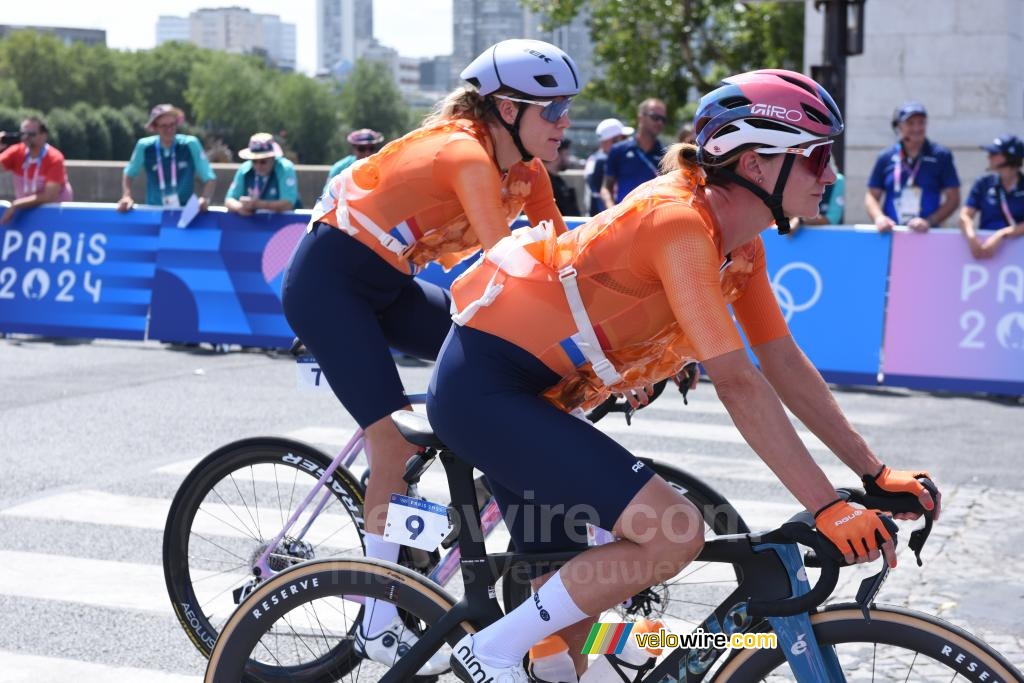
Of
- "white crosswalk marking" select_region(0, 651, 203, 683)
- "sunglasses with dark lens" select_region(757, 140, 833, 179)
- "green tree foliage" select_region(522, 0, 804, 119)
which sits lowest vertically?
"white crosswalk marking" select_region(0, 651, 203, 683)

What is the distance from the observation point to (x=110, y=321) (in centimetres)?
1340

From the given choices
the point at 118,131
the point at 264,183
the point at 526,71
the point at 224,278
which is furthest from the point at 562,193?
the point at 118,131

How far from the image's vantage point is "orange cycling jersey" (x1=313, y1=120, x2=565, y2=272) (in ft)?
14.2

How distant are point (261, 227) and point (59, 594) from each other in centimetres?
742

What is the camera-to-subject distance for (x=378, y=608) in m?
3.74

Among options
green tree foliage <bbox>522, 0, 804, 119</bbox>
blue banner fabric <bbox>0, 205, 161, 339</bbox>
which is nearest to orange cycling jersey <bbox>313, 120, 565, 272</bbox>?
blue banner fabric <bbox>0, 205, 161, 339</bbox>

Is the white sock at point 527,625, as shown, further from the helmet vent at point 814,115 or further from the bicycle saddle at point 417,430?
the helmet vent at point 814,115

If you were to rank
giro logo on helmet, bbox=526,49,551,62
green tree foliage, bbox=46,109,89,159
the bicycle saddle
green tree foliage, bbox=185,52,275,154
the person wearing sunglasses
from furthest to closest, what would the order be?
1. green tree foliage, bbox=185,52,275,154
2. green tree foliage, bbox=46,109,89,159
3. the person wearing sunglasses
4. giro logo on helmet, bbox=526,49,551,62
5. the bicycle saddle

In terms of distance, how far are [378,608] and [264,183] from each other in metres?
9.77

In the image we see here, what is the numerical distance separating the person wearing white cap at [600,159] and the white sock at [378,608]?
9639mm

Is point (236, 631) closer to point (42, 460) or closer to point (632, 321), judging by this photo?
point (632, 321)

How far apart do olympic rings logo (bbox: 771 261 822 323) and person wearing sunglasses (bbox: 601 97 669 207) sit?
7.55 feet

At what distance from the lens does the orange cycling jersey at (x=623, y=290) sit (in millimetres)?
3191

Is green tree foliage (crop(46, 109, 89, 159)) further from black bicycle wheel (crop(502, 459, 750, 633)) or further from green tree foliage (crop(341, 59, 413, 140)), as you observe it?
black bicycle wheel (crop(502, 459, 750, 633))
